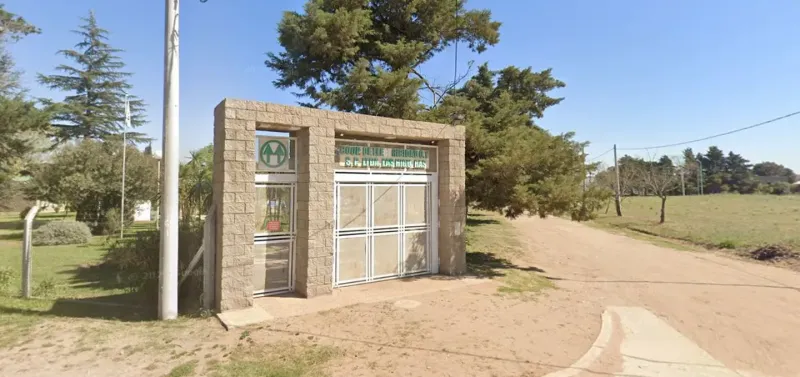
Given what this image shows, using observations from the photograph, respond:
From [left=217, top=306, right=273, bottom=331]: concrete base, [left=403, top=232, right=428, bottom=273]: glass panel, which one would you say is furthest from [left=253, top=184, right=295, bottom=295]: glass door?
[left=403, top=232, right=428, bottom=273]: glass panel

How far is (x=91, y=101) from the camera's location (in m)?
33.5

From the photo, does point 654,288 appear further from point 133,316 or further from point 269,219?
point 133,316

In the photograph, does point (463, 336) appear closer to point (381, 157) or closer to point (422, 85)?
point (381, 157)

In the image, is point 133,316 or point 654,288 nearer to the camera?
point 133,316

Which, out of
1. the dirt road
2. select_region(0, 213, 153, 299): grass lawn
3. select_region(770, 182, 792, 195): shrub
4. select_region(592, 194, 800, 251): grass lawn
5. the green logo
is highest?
select_region(770, 182, 792, 195): shrub

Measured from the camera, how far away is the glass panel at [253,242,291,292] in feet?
23.1

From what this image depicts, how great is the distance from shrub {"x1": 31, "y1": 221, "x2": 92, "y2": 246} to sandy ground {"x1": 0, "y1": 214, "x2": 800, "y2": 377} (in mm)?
14083

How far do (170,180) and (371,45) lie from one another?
963 centimetres

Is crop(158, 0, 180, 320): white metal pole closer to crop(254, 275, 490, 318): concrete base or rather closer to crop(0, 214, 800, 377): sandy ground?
crop(0, 214, 800, 377): sandy ground

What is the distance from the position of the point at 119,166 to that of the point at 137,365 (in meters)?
19.5

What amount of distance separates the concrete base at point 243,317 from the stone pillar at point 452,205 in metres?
4.37

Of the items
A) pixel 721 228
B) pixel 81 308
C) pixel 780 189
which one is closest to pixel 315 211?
pixel 81 308

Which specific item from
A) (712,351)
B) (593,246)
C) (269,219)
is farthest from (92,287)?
(593,246)

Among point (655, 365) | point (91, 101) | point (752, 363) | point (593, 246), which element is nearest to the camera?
point (655, 365)
